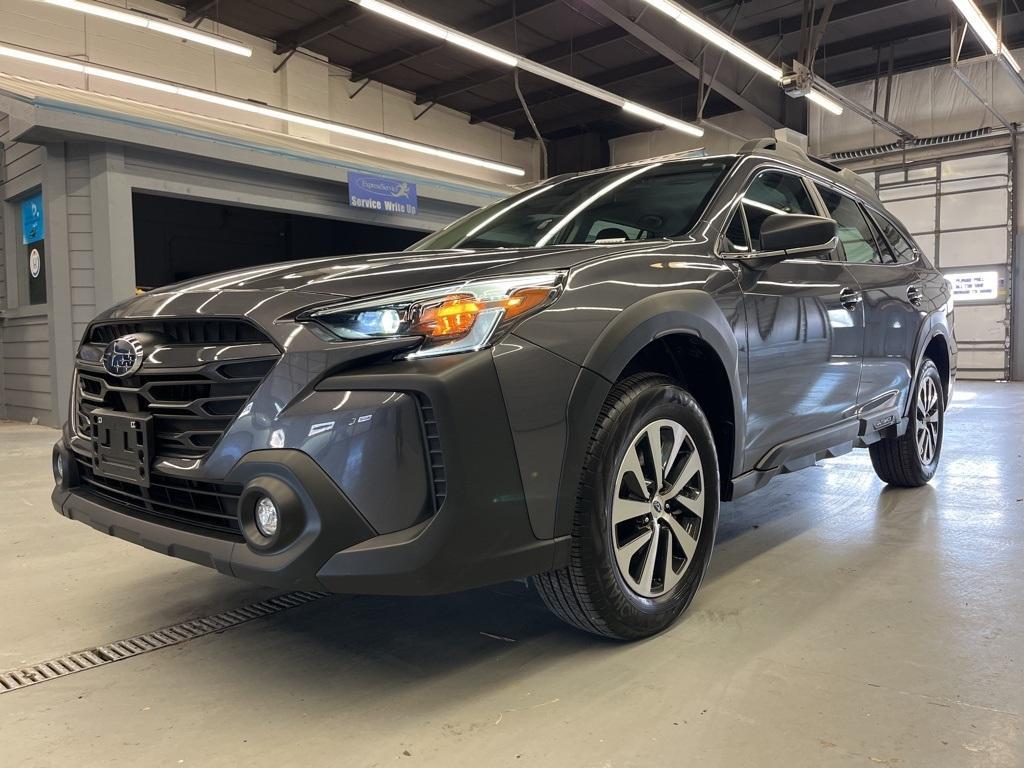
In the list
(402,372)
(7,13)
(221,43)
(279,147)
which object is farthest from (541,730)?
(7,13)

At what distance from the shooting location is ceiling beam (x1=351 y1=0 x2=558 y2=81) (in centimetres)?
1243

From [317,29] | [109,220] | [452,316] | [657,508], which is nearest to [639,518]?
[657,508]

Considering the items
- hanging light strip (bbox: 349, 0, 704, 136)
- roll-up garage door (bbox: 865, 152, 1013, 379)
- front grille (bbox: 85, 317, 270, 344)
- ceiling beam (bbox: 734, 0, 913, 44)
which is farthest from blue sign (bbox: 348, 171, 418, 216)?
roll-up garage door (bbox: 865, 152, 1013, 379)

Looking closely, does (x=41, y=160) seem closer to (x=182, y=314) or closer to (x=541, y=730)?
(x=182, y=314)

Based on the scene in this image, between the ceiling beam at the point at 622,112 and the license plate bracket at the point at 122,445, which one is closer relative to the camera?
the license plate bracket at the point at 122,445

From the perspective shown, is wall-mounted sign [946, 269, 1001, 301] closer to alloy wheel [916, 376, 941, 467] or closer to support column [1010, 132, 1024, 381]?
support column [1010, 132, 1024, 381]

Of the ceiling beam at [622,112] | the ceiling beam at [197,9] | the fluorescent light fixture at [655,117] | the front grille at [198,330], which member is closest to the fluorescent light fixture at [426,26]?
the fluorescent light fixture at [655,117]

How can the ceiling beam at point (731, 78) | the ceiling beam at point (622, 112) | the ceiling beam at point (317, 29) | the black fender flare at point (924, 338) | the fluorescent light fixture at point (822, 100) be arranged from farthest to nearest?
the ceiling beam at point (622, 112)
the ceiling beam at point (317, 29)
the fluorescent light fixture at point (822, 100)
the ceiling beam at point (731, 78)
the black fender flare at point (924, 338)

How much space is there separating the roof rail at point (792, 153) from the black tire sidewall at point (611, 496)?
45.2 inches

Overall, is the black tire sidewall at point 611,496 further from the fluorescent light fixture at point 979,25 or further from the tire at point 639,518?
the fluorescent light fixture at point 979,25

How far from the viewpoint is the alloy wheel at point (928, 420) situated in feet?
12.9

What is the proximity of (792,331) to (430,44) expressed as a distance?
44.0ft

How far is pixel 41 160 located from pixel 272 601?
23.9ft

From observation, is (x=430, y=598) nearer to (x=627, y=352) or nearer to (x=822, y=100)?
(x=627, y=352)
